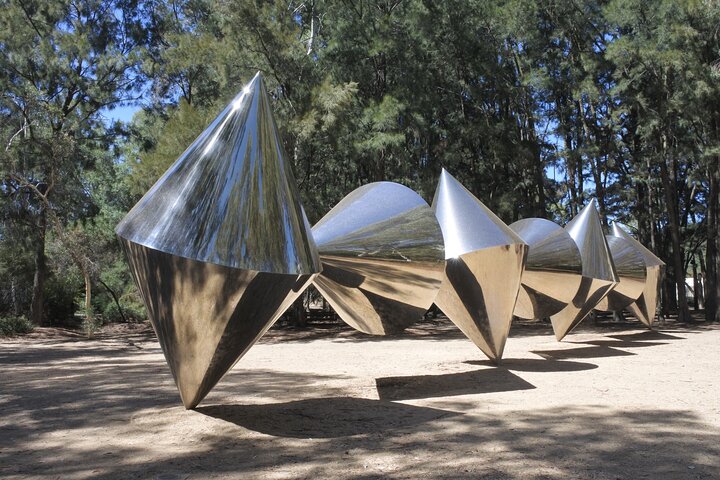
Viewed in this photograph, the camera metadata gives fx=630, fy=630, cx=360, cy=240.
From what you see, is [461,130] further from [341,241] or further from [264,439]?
[264,439]

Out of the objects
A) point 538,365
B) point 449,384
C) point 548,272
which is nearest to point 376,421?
point 449,384

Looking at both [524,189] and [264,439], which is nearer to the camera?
[264,439]

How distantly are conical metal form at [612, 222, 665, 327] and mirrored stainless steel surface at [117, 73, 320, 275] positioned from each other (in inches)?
568

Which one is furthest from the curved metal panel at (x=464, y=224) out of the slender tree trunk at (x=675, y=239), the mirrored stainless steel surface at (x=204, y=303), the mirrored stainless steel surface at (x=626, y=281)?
the slender tree trunk at (x=675, y=239)

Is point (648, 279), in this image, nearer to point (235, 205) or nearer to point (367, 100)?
point (367, 100)

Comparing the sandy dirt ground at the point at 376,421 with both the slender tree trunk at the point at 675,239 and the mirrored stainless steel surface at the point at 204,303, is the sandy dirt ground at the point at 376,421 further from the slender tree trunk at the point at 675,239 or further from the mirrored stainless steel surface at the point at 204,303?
the slender tree trunk at the point at 675,239

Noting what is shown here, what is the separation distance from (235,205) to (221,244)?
43 centimetres

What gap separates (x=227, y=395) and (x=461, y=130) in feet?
71.0

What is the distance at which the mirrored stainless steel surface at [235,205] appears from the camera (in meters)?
5.48

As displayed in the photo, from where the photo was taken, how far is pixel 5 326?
22.7 metres

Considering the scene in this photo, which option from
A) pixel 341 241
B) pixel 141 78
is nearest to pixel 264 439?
pixel 341 241

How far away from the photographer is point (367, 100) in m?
26.2

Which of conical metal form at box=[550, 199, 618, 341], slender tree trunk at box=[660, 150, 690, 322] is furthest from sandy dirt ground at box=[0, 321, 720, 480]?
slender tree trunk at box=[660, 150, 690, 322]

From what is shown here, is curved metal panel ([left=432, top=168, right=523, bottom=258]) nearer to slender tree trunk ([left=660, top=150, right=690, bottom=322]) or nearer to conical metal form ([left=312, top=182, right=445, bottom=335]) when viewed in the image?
conical metal form ([left=312, top=182, right=445, bottom=335])
